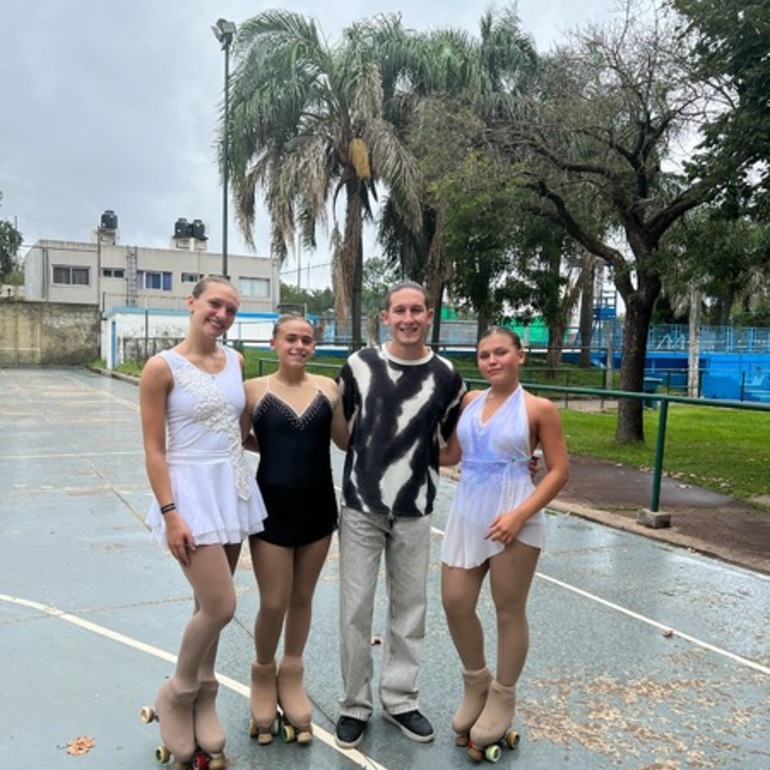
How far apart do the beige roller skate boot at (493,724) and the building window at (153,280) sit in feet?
141

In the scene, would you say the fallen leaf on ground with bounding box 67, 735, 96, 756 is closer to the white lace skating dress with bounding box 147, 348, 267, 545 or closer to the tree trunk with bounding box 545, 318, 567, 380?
the white lace skating dress with bounding box 147, 348, 267, 545

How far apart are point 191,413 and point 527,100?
59.7 ft

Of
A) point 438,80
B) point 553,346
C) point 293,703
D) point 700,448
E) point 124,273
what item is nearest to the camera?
point 293,703

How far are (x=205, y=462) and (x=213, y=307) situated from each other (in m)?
0.54

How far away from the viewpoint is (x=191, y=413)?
253 cm

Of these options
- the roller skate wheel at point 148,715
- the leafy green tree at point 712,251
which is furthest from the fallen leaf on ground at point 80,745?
the leafy green tree at point 712,251

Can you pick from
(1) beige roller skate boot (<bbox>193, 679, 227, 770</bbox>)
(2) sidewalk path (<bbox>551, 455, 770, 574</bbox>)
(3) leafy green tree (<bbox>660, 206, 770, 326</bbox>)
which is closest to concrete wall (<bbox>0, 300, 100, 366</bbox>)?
(3) leafy green tree (<bbox>660, 206, 770, 326</bbox>)

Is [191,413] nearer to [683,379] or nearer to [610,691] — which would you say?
[610,691]

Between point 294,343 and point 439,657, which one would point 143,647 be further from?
point 294,343

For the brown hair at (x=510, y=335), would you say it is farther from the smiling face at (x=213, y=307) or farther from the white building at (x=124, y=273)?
the white building at (x=124, y=273)

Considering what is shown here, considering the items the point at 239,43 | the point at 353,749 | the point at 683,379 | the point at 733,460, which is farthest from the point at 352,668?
the point at 683,379

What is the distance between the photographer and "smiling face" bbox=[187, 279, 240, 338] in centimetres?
264

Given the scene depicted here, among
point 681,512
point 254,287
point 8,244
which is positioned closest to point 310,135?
A: point 681,512

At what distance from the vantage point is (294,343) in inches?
110
